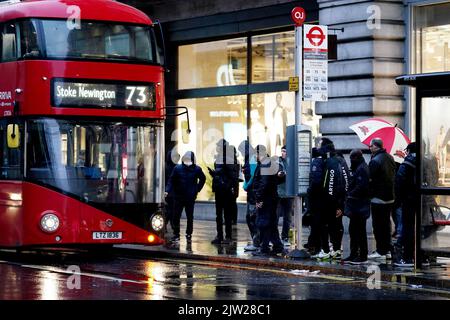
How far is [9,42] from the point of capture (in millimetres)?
18375

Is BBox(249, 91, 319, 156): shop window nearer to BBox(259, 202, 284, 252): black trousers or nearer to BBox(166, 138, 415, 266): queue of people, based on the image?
BBox(166, 138, 415, 266): queue of people

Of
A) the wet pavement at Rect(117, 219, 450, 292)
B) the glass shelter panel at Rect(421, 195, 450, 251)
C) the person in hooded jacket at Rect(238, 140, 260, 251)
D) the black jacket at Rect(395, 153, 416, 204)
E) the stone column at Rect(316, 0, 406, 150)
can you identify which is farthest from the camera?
the stone column at Rect(316, 0, 406, 150)

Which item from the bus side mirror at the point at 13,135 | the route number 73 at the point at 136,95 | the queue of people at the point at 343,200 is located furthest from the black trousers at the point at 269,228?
the bus side mirror at the point at 13,135

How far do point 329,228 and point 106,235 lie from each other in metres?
3.54

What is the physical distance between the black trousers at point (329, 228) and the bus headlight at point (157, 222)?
2553mm

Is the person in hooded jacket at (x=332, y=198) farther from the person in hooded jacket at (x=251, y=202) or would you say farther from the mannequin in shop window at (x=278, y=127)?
the mannequin in shop window at (x=278, y=127)

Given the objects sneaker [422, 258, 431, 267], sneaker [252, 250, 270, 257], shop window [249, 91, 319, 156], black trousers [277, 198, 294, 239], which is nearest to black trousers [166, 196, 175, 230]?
black trousers [277, 198, 294, 239]

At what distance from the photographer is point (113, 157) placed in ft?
60.4

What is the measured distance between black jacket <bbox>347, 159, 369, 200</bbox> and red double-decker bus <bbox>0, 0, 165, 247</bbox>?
322cm

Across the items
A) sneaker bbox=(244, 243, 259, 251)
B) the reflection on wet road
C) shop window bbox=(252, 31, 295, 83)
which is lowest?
the reflection on wet road

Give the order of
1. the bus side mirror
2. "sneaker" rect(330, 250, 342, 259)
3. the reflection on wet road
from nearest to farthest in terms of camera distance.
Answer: the reflection on wet road < the bus side mirror < "sneaker" rect(330, 250, 342, 259)

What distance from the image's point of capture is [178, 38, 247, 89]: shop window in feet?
93.4

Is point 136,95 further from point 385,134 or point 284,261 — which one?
point 385,134
